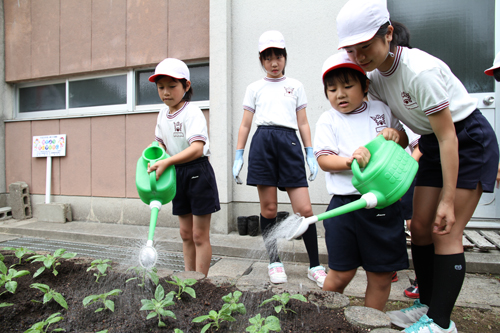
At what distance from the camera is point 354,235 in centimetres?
152

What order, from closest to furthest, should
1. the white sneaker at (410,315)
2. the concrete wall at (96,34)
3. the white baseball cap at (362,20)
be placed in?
the white baseball cap at (362,20) → the white sneaker at (410,315) → the concrete wall at (96,34)

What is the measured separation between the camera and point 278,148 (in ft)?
7.86

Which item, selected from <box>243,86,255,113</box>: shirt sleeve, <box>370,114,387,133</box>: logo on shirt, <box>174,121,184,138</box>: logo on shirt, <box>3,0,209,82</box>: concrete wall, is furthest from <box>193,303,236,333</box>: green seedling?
<box>3,0,209,82</box>: concrete wall

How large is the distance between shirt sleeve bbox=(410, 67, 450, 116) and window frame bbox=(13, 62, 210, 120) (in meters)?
3.20

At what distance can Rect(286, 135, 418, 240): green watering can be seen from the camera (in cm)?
124

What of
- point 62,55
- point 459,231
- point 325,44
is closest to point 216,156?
point 325,44

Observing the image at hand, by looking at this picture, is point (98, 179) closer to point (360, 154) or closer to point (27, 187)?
point (27, 187)

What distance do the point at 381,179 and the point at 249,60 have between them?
3.10 m

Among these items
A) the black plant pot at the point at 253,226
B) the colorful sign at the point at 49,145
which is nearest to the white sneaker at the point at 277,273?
the black plant pot at the point at 253,226

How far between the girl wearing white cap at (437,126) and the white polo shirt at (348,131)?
3.2 inches

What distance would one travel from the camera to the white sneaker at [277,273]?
7.85 ft

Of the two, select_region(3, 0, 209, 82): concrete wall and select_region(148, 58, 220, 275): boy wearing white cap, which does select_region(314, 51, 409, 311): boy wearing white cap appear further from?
select_region(3, 0, 209, 82): concrete wall

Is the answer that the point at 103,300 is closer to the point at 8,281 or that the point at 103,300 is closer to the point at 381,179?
the point at 8,281

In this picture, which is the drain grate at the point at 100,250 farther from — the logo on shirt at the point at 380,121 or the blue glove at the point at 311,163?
the logo on shirt at the point at 380,121
